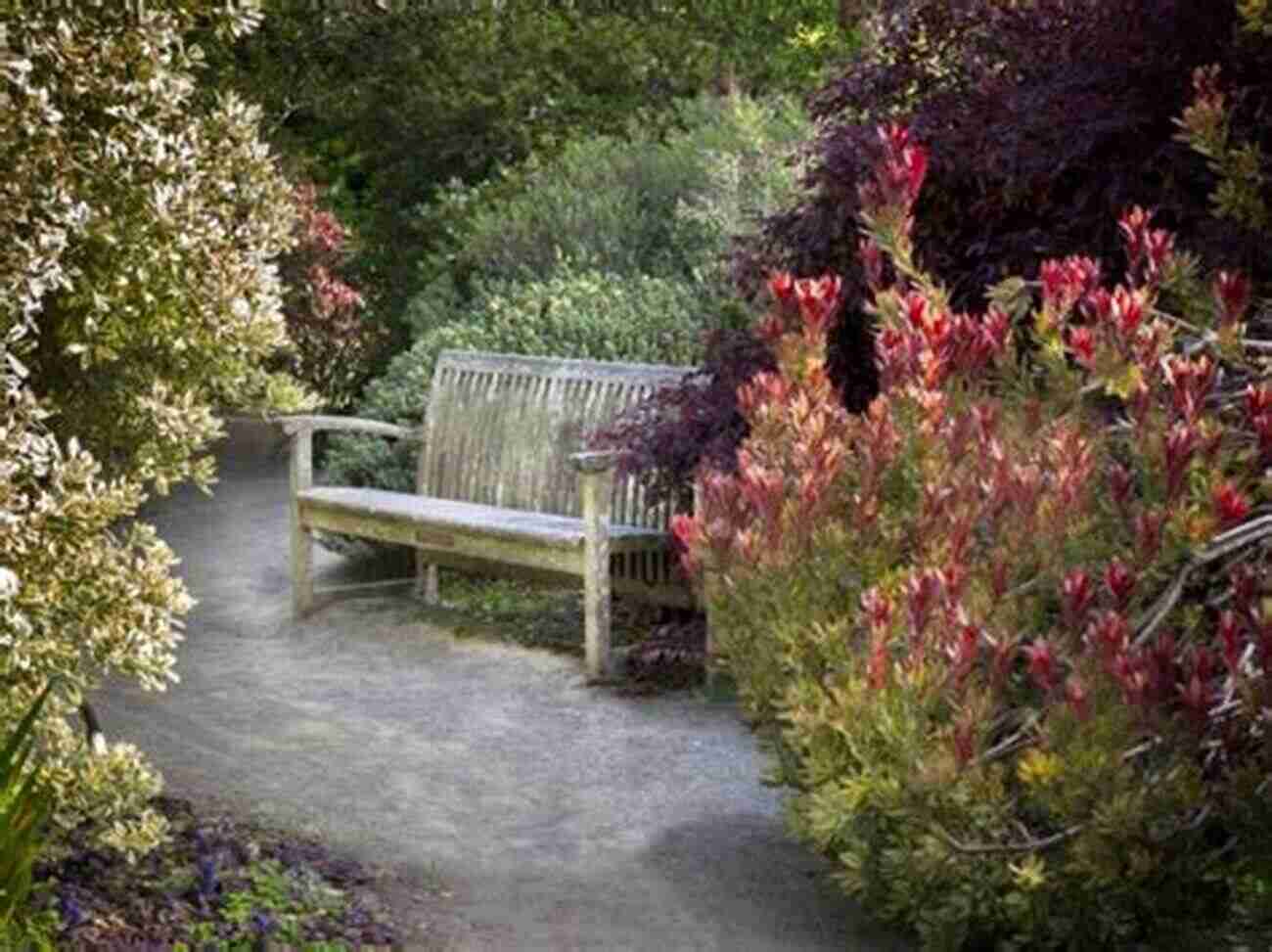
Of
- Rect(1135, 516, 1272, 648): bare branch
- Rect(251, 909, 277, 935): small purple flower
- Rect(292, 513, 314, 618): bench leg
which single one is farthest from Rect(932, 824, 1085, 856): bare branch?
Rect(292, 513, 314, 618): bench leg

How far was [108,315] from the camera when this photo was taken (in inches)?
241

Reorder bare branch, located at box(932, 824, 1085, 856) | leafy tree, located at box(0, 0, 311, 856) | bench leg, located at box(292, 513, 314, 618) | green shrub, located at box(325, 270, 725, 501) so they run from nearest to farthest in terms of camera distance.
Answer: bare branch, located at box(932, 824, 1085, 856)
leafy tree, located at box(0, 0, 311, 856)
bench leg, located at box(292, 513, 314, 618)
green shrub, located at box(325, 270, 725, 501)

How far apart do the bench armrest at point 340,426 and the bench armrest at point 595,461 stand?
5.81 feet

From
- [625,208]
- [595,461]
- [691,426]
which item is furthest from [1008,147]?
[625,208]

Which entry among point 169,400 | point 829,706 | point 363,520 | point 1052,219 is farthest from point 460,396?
point 829,706

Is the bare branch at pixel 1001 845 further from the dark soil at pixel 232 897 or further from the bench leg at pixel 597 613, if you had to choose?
the bench leg at pixel 597 613

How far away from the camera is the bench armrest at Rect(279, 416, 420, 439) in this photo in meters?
10.6

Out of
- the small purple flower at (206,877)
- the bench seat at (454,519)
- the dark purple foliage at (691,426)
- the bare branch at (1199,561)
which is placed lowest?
the small purple flower at (206,877)

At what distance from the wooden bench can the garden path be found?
36 centimetres

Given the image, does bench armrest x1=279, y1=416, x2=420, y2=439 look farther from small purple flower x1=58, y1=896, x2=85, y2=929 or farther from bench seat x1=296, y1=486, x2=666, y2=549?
small purple flower x1=58, y1=896, x2=85, y2=929

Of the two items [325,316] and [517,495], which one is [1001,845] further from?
[325,316]

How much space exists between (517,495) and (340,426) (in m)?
0.82

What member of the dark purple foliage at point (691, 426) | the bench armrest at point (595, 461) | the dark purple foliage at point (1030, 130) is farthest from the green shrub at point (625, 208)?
Result: the dark purple foliage at point (1030, 130)

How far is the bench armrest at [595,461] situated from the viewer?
904cm
